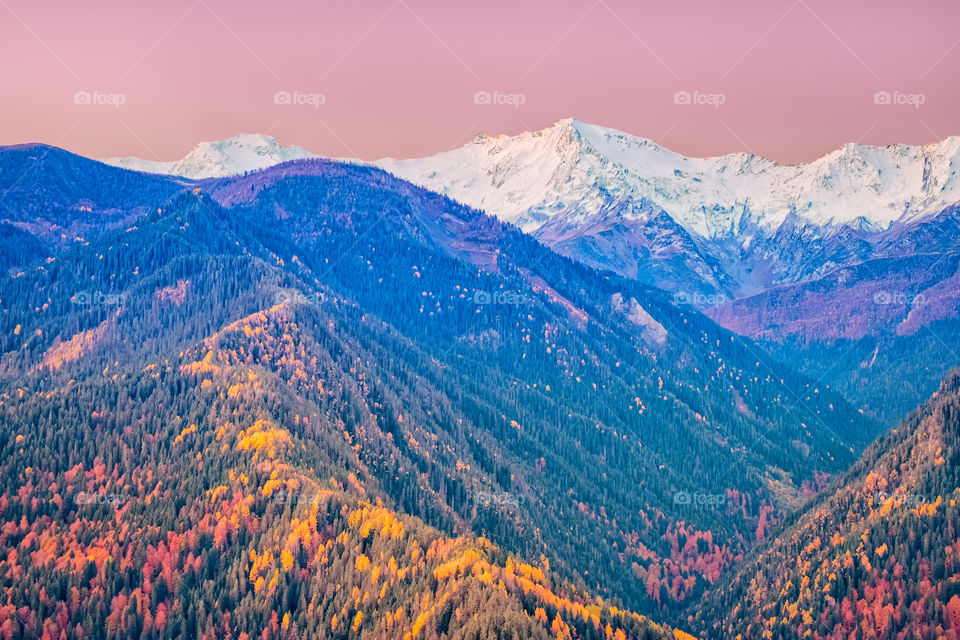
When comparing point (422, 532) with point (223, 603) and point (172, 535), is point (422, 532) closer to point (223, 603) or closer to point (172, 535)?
point (223, 603)

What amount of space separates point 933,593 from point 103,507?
625ft

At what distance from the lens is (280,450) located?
199625mm

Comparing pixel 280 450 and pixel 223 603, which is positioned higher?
pixel 280 450

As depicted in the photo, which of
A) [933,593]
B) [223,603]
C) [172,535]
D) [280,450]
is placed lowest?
[933,593]

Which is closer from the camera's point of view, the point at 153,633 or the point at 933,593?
the point at 153,633

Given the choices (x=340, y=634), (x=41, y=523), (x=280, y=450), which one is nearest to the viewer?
(x=340, y=634)

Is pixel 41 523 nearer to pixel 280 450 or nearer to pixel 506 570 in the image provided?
pixel 280 450

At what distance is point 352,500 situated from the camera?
188250mm

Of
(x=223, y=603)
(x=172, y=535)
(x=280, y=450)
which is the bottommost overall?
(x=223, y=603)

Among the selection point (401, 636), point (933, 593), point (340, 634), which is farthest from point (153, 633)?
point (933, 593)

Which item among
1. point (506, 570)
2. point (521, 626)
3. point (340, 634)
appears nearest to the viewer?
point (521, 626)

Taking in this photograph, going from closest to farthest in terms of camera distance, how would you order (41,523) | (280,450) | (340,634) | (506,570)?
(340,634)
(506,570)
(41,523)
(280,450)

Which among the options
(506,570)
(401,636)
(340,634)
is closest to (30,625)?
(340,634)

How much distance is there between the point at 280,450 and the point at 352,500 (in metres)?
24.4
